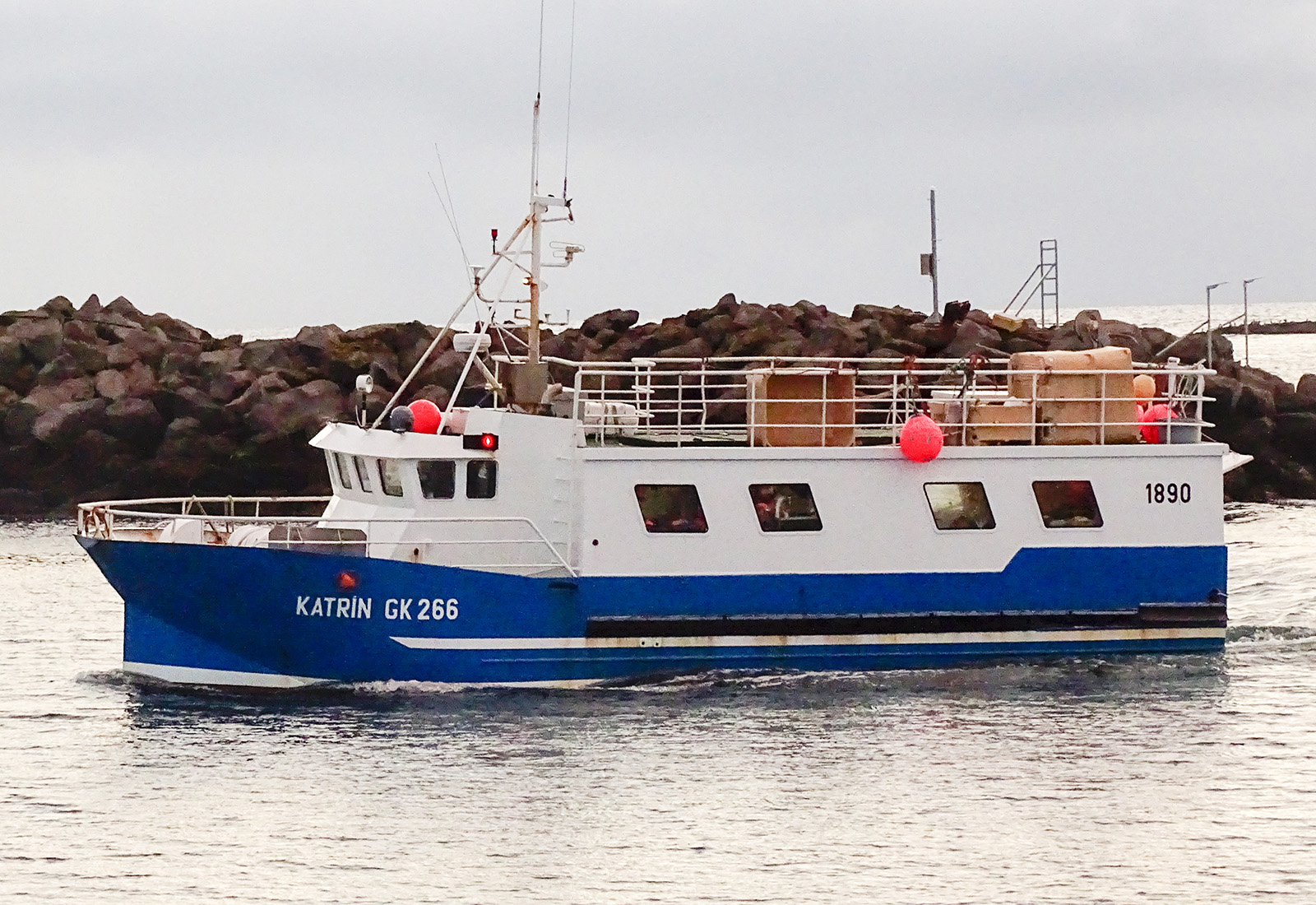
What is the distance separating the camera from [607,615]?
18.6 m

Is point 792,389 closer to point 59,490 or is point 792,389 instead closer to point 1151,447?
point 1151,447

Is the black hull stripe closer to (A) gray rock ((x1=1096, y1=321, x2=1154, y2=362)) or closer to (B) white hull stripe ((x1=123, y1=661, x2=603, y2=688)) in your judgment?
(B) white hull stripe ((x1=123, y1=661, x2=603, y2=688))

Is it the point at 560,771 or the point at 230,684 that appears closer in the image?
the point at 560,771

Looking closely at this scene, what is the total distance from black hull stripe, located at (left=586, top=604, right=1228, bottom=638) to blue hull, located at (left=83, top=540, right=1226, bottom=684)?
0.02 meters

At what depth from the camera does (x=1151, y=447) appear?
64.2ft

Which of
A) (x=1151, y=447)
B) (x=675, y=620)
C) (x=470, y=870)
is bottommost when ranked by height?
(x=470, y=870)

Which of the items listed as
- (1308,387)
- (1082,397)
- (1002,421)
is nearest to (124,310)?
(1308,387)

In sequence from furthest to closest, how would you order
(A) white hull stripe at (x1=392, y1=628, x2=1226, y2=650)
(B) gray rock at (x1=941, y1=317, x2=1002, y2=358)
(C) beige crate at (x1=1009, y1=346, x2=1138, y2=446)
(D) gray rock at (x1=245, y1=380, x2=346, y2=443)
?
1. (B) gray rock at (x1=941, y1=317, x2=1002, y2=358)
2. (D) gray rock at (x1=245, y1=380, x2=346, y2=443)
3. (C) beige crate at (x1=1009, y1=346, x2=1138, y2=446)
4. (A) white hull stripe at (x1=392, y1=628, x2=1226, y2=650)

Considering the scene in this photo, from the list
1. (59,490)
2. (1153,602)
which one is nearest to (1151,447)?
(1153,602)

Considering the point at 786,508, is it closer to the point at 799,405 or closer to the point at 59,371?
the point at 799,405

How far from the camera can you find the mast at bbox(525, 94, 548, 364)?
19422 mm

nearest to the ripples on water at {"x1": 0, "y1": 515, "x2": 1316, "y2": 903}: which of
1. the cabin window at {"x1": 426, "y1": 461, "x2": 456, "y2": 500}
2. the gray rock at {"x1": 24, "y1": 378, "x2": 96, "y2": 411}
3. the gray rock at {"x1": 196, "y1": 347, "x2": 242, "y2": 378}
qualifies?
the cabin window at {"x1": 426, "y1": 461, "x2": 456, "y2": 500}

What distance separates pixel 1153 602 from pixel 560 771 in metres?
7.19

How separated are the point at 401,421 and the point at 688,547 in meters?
3.27
